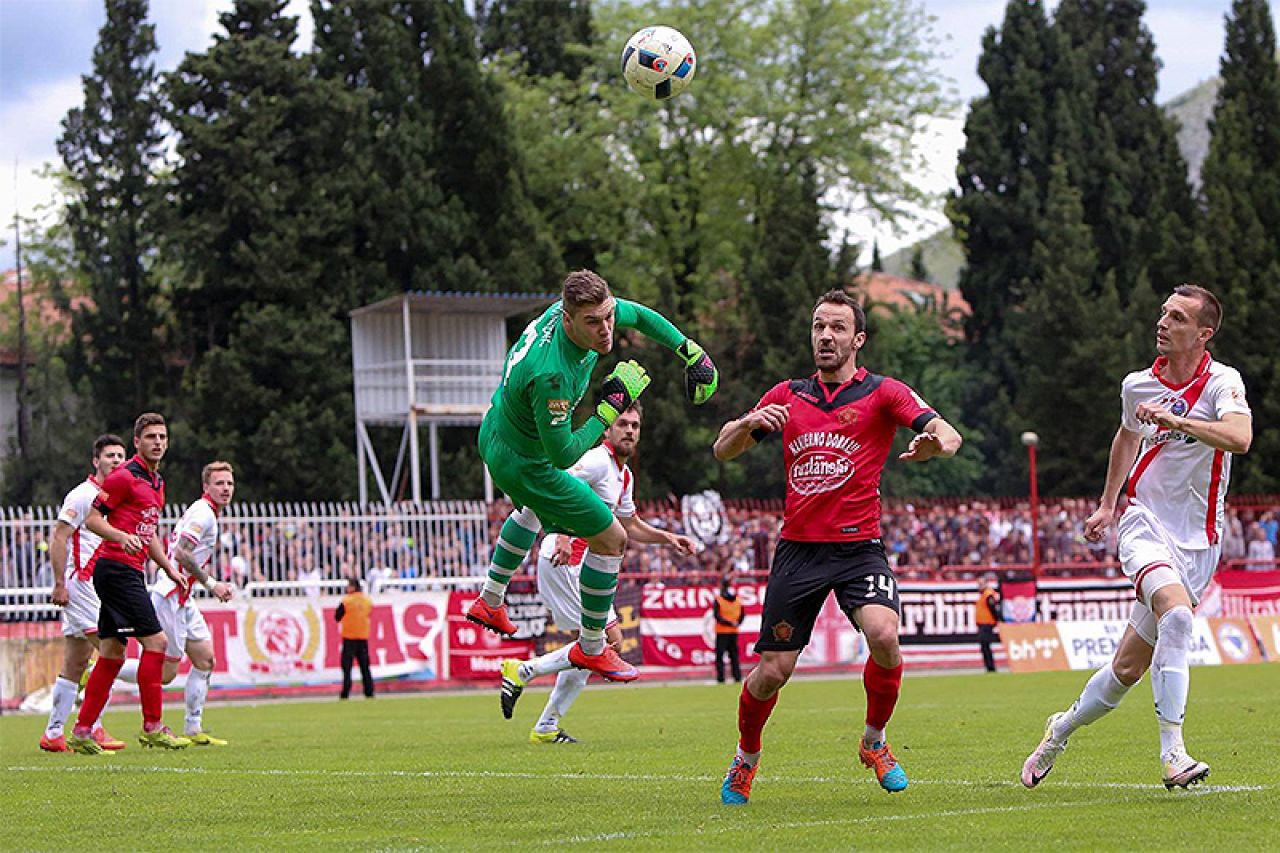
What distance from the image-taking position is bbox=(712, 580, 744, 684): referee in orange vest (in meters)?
28.0

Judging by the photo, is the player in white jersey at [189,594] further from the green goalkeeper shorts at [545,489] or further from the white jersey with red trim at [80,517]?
the green goalkeeper shorts at [545,489]

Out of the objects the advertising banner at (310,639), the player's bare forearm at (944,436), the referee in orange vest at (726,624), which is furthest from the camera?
the referee in orange vest at (726,624)

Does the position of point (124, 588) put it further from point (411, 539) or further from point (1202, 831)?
point (411, 539)

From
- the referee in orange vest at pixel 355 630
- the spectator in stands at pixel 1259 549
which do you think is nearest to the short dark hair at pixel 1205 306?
the referee in orange vest at pixel 355 630

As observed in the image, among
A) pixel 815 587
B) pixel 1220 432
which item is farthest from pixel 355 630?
pixel 1220 432

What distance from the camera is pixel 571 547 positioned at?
14758 mm

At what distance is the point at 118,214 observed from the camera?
46281 mm

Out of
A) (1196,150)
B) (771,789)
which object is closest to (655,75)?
(771,789)

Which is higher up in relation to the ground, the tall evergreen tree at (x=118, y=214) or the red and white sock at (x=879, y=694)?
the tall evergreen tree at (x=118, y=214)

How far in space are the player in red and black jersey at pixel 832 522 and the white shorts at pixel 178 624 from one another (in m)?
8.31

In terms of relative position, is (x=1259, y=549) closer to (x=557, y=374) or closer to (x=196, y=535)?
(x=196, y=535)

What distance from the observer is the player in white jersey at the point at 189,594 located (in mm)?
→ 15445

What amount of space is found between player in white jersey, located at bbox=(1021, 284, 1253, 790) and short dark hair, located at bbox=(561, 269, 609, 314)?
2.84 m

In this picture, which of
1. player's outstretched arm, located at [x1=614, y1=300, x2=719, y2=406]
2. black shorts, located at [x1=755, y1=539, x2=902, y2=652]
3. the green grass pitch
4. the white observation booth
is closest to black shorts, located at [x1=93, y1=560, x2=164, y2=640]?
the green grass pitch
